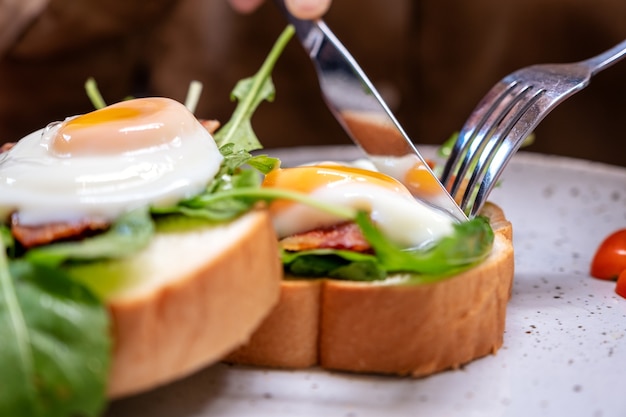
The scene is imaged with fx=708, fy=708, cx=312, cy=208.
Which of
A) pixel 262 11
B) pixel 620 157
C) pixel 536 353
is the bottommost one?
pixel 620 157

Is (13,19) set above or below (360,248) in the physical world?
above

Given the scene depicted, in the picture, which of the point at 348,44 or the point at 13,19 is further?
the point at 348,44

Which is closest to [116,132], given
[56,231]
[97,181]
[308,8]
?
[97,181]

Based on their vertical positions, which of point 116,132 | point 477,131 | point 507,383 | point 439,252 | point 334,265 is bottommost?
point 507,383

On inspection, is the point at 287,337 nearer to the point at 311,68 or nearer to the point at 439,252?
the point at 439,252

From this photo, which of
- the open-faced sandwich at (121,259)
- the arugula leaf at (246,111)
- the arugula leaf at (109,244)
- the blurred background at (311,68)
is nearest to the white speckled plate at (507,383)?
the open-faced sandwich at (121,259)

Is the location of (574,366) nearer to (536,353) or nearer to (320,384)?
(536,353)

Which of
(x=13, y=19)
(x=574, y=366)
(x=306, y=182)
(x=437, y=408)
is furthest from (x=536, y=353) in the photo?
(x=13, y=19)
